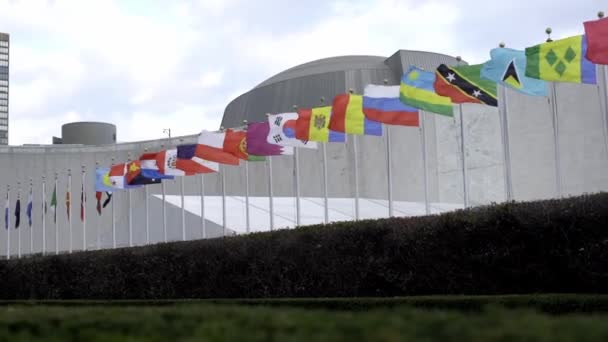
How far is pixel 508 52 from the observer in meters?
19.1

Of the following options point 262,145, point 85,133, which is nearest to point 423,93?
point 262,145

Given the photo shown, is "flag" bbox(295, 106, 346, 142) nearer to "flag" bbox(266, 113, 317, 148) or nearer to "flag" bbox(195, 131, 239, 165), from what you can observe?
"flag" bbox(266, 113, 317, 148)

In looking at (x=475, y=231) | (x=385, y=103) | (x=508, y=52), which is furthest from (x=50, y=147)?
(x=475, y=231)

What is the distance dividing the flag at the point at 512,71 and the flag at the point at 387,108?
3.28 meters

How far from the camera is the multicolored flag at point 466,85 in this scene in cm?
1995

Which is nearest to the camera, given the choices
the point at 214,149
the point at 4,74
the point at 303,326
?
the point at 303,326

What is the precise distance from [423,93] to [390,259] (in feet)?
21.3

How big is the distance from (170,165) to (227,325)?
1017 inches

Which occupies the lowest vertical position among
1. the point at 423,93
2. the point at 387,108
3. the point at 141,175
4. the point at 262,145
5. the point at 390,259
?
the point at 390,259

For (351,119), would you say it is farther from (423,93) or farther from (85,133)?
(85,133)

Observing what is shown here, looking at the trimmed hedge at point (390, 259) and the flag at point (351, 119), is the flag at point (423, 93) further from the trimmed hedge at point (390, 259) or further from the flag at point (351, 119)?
the trimmed hedge at point (390, 259)

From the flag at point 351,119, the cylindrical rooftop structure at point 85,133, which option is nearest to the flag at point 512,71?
the flag at point 351,119

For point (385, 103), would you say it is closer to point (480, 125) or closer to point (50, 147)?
point (480, 125)

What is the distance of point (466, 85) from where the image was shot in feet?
66.0
